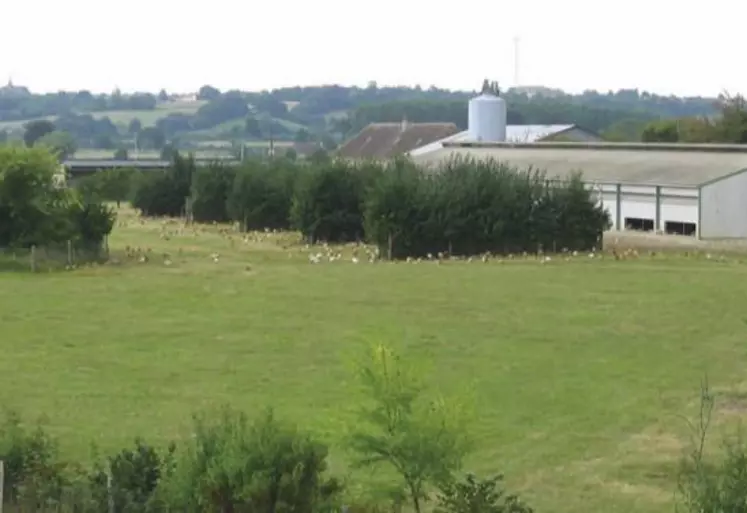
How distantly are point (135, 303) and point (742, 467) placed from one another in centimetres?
2002

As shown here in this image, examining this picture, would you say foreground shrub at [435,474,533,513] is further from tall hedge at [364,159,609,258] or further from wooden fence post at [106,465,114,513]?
tall hedge at [364,159,609,258]

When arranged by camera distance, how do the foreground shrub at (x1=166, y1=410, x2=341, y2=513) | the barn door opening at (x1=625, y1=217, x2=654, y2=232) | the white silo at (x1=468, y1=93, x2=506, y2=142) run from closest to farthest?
the foreground shrub at (x1=166, y1=410, x2=341, y2=513) < the barn door opening at (x1=625, y1=217, x2=654, y2=232) < the white silo at (x1=468, y1=93, x2=506, y2=142)

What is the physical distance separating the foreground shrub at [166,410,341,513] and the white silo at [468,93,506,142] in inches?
2812

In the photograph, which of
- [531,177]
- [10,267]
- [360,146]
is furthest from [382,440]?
[360,146]

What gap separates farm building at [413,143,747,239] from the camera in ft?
146

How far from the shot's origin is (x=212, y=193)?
6156 centimetres

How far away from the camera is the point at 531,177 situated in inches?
1751

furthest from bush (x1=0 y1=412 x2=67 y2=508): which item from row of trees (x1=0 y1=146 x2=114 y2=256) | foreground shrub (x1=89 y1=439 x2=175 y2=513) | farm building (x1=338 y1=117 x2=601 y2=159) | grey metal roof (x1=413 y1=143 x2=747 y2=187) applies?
farm building (x1=338 y1=117 x2=601 y2=159)

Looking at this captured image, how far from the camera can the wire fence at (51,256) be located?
114 feet

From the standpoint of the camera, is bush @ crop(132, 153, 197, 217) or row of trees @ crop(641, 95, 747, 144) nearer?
row of trees @ crop(641, 95, 747, 144)

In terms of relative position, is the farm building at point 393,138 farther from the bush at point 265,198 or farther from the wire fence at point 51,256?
the wire fence at point 51,256

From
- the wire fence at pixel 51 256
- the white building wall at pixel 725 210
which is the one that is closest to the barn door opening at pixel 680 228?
the white building wall at pixel 725 210

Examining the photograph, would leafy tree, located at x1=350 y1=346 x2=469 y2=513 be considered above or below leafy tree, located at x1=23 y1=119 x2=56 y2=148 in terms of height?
below

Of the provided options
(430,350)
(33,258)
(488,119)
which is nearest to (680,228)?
(33,258)
